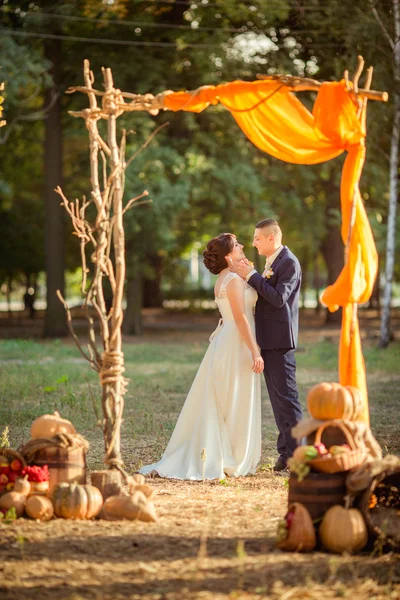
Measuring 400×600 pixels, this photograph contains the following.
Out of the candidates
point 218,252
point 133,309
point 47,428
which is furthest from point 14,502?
point 133,309

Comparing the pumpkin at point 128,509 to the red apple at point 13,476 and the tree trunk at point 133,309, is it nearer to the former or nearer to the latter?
the red apple at point 13,476

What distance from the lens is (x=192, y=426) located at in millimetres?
8305

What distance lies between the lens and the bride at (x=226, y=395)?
8148 mm

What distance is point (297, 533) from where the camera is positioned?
5469mm

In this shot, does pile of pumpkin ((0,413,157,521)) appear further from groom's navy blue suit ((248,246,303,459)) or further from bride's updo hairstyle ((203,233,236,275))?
bride's updo hairstyle ((203,233,236,275))

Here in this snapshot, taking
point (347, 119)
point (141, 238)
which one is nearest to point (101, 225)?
point (347, 119)

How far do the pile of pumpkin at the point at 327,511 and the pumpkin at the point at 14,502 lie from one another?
1.82 meters

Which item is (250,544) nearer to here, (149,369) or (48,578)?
(48,578)

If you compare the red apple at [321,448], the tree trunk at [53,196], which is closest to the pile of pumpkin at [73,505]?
the red apple at [321,448]

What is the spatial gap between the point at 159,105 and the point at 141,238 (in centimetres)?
1929

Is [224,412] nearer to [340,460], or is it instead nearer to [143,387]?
[340,460]

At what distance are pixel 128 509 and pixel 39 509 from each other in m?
0.60

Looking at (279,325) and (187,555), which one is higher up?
(279,325)

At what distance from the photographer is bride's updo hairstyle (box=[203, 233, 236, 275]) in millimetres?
8258
